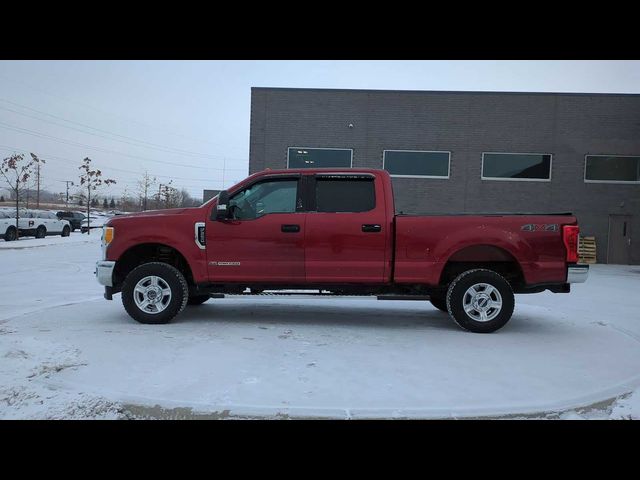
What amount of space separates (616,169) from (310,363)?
19657mm

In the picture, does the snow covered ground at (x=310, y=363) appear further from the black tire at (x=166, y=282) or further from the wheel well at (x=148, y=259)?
the wheel well at (x=148, y=259)

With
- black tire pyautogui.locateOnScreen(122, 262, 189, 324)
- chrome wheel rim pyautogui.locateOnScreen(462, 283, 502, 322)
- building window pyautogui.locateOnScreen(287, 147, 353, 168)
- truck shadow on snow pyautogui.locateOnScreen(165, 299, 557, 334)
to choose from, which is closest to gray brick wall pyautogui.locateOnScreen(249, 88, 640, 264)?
building window pyautogui.locateOnScreen(287, 147, 353, 168)

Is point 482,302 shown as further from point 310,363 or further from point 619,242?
point 619,242

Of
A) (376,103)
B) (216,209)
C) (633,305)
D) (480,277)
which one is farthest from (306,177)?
(376,103)

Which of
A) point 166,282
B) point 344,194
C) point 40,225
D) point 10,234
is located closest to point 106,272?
point 166,282

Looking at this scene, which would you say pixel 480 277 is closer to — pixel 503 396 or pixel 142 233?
pixel 503 396

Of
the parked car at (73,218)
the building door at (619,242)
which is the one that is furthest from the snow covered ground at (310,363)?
the parked car at (73,218)

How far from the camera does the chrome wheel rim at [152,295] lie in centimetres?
630

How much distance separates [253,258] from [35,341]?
2.63m

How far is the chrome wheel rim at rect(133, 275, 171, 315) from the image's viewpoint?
630cm

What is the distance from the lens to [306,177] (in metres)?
6.42

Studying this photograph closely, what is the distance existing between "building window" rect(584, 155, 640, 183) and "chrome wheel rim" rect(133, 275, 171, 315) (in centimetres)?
Result: 1876
